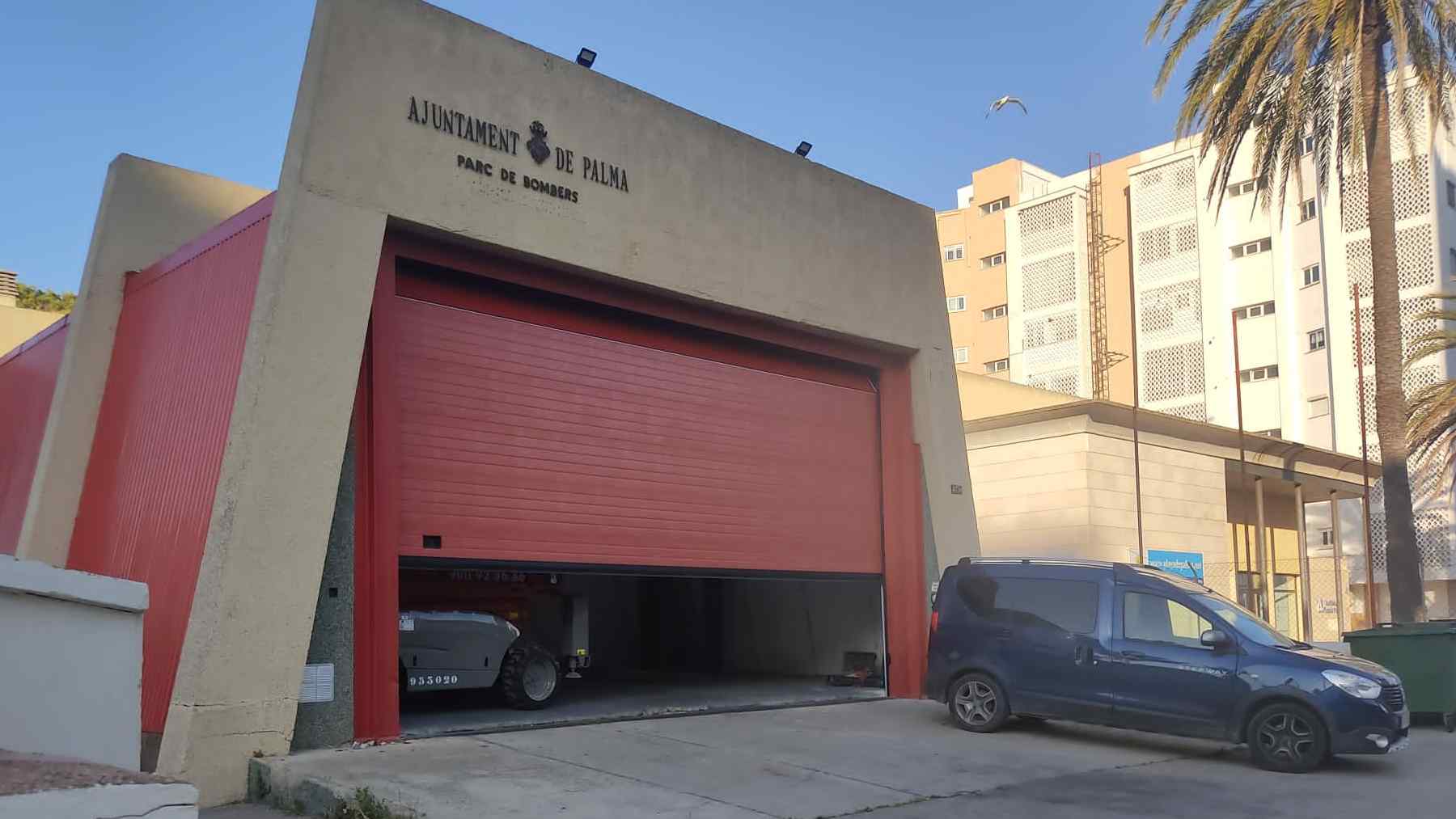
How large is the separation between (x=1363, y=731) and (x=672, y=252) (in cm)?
800

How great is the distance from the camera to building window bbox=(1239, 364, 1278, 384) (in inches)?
2012

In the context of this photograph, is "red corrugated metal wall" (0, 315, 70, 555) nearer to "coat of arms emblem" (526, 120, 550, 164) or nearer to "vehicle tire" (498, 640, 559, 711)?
"vehicle tire" (498, 640, 559, 711)

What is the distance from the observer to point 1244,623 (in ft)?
38.3

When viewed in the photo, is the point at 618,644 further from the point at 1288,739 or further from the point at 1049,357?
the point at 1049,357

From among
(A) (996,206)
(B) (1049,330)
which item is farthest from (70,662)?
(A) (996,206)

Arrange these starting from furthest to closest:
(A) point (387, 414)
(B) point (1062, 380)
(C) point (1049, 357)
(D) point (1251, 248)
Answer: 1. (C) point (1049, 357)
2. (B) point (1062, 380)
3. (D) point (1251, 248)
4. (A) point (387, 414)

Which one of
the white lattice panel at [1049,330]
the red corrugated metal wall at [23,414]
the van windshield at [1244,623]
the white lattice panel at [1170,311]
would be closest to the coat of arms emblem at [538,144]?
the red corrugated metal wall at [23,414]

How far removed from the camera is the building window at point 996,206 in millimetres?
64125

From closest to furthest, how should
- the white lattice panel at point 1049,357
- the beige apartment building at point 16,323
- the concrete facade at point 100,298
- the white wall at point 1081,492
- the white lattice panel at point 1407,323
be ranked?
the concrete facade at point 100,298, the beige apartment building at point 16,323, the white wall at point 1081,492, the white lattice panel at point 1407,323, the white lattice panel at point 1049,357

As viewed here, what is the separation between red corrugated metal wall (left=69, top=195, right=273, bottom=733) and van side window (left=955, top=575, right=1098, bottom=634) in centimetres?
759

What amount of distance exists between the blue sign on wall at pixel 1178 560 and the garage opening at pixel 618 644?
391 inches

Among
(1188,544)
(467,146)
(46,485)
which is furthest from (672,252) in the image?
(1188,544)

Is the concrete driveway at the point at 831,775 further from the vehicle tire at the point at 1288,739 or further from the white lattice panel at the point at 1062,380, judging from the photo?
the white lattice panel at the point at 1062,380

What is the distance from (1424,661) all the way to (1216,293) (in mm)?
41833
